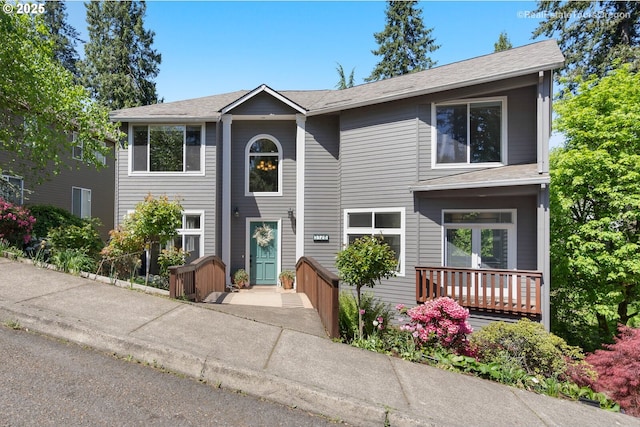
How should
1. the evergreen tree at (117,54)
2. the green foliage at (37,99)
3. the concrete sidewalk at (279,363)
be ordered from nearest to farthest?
the concrete sidewalk at (279,363) < the green foliage at (37,99) < the evergreen tree at (117,54)

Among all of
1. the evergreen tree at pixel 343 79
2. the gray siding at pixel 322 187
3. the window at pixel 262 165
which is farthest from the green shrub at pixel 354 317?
the evergreen tree at pixel 343 79

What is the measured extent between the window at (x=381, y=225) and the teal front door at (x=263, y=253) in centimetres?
279

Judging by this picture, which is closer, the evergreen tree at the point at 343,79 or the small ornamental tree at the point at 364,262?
the small ornamental tree at the point at 364,262

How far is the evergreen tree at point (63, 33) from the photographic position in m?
28.6

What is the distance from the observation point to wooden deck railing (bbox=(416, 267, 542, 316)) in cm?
680

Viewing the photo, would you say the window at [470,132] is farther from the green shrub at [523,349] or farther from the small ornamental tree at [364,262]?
the green shrub at [523,349]

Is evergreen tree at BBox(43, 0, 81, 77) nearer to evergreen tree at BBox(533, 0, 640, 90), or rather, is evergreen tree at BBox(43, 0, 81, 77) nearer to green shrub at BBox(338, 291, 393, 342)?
green shrub at BBox(338, 291, 393, 342)

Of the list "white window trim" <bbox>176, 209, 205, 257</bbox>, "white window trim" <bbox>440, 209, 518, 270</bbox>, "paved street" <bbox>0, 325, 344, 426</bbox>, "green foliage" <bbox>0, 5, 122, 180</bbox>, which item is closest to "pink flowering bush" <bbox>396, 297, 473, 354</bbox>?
"paved street" <bbox>0, 325, 344, 426</bbox>

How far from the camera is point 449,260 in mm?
8266

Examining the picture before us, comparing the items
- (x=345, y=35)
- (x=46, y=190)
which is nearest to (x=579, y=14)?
(x=345, y=35)

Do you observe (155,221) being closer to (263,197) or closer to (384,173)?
(263,197)

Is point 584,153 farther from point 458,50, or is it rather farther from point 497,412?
point 497,412

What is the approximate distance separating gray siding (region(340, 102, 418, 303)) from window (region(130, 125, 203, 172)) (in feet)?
15.9

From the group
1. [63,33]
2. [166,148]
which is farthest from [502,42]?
[63,33]
